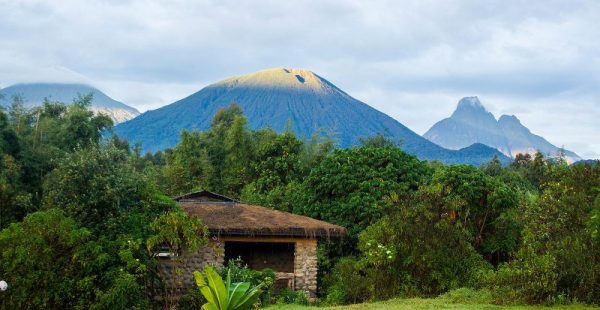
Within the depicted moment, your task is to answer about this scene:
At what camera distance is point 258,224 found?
1997 centimetres

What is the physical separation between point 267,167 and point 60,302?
20.3 metres

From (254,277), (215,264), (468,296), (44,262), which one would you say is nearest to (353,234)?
(254,277)

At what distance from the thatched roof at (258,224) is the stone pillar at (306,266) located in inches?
18.8

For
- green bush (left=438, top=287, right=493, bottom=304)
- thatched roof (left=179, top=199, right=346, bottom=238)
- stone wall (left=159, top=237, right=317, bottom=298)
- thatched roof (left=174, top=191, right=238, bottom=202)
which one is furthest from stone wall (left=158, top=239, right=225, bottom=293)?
thatched roof (left=174, top=191, right=238, bottom=202)

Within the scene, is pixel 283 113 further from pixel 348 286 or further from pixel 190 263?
pixel 348 286

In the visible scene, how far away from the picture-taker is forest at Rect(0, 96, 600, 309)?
48.6ft

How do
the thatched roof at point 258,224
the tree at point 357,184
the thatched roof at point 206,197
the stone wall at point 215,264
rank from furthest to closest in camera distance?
the thatched roof at point 206,197 → the tree at point 357,184 → the thatched roof at point 258,224 → the stone wall at point 215,264

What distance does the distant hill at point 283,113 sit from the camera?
506 ft

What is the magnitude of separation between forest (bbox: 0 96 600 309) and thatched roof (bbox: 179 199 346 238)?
1.25 m

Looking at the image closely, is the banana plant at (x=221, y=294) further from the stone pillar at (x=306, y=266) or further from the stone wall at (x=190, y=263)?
the stone pillar at (x=306, y=266)

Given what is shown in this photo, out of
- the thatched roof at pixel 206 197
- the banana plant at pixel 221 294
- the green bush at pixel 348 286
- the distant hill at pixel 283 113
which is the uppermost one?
the distant hill at pixel 283 113

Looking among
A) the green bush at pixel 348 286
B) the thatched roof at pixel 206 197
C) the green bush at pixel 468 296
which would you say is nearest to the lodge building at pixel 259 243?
the green bush at pixel 348 286

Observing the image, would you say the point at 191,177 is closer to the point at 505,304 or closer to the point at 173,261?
the point at 173,261

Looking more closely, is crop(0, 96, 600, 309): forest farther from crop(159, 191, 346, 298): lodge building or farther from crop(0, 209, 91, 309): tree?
crop(159, 191, 346, 298): lodge building
